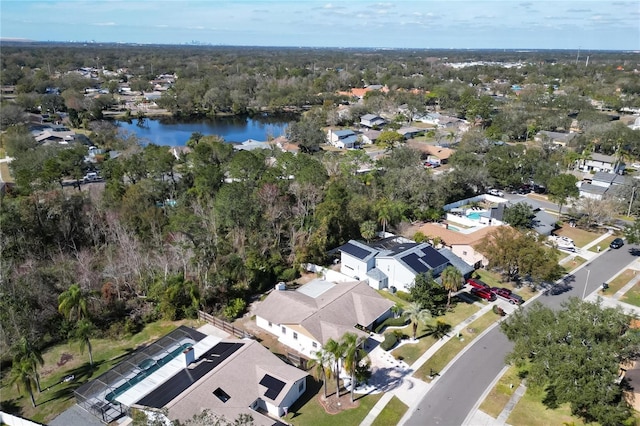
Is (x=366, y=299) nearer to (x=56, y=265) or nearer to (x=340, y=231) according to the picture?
(x=340, y=231)

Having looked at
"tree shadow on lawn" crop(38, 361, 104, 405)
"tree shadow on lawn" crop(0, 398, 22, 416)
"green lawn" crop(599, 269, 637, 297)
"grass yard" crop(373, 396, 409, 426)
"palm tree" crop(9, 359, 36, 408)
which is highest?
"palm tree" crop(9, 359, 36, 408)

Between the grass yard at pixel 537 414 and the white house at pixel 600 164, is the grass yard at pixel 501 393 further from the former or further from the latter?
the white house at pixel 600 164

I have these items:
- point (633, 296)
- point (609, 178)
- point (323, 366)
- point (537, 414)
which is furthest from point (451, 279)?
point (609, 178)

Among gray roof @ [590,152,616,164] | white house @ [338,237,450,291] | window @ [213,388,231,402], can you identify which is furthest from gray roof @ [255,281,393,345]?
gray roof @ [590,152,616,164]

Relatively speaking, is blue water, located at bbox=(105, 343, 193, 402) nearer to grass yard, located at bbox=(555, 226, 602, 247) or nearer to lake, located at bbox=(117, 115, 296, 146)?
grass yard, located at bbox=(555, 226, 602, 247)

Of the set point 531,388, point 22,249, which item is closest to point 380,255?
point 531,388

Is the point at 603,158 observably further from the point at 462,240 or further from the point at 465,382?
the point at 465,382

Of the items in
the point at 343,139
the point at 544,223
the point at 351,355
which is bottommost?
the point at 544,223
